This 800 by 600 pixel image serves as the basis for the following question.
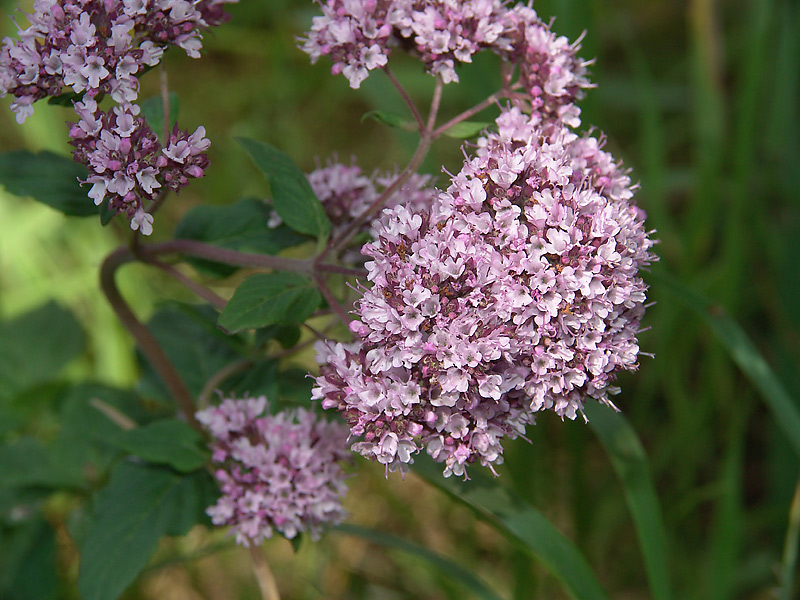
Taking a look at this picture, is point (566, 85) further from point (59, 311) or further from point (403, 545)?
point (59, 311)

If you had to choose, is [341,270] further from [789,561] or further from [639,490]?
[789,561]

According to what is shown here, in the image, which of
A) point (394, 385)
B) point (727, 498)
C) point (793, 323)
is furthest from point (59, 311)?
point (793, 323)

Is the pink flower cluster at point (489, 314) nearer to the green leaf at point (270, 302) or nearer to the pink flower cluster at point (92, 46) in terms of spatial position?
the green leaf at point (270, 302)

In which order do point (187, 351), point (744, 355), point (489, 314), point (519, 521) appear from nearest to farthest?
1. point (489, 314)
2. point (519, 521)
3. point (744, 355)
4. point (187, 351)

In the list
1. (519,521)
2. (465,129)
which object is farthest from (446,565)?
(465,129)

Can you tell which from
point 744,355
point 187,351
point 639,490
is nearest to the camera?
point 639,490

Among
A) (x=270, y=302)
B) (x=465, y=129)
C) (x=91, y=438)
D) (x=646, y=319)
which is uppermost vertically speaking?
(x=646, y=319)

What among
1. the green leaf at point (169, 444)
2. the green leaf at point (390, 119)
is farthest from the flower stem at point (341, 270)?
the green leaf at point (169, 444)
